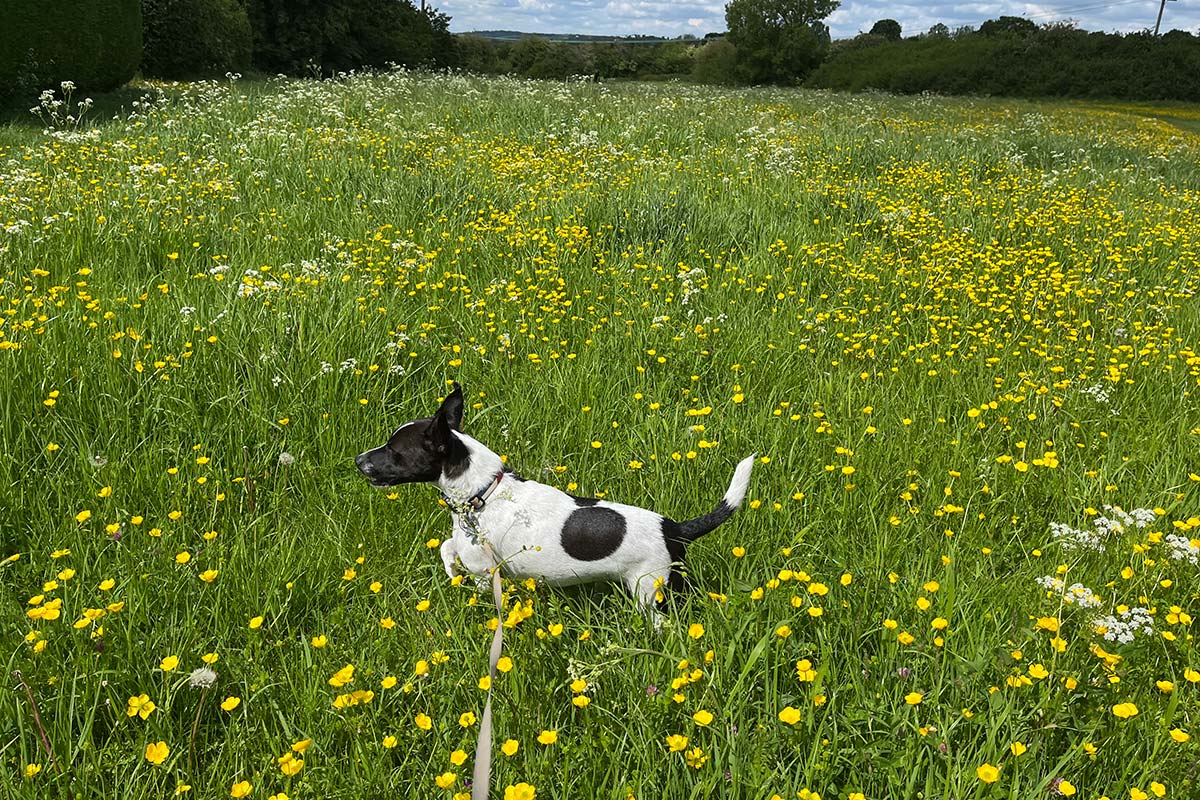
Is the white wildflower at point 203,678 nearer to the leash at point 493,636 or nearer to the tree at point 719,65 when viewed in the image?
the leash at point 493,636

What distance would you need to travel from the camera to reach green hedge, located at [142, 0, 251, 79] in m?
18.8

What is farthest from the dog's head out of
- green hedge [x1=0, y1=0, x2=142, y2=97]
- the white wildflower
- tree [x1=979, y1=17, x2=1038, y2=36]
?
tree [x1=979, y1=17, x2=1038, y2=36]

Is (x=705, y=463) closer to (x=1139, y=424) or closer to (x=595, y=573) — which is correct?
(x=595, y=573)

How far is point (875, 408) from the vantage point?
363 centimetres

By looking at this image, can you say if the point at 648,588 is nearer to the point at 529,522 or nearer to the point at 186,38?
the point at 529,522

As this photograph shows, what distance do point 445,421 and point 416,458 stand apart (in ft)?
0.69

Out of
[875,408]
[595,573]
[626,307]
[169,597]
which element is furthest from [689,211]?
[169,597]

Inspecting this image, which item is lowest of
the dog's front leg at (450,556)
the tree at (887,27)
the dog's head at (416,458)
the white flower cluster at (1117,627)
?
the dog's front leg at (450,556)

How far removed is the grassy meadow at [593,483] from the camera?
1.89m

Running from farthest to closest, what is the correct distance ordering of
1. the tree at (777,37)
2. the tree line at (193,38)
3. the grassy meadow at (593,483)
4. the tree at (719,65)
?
the tree at (719,65) < the tree at (777,37) < the tree line at (193,38) < the grassy meadow at (593,483)

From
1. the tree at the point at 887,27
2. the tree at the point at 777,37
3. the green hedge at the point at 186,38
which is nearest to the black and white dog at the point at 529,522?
the green hedge at the point at 186,38

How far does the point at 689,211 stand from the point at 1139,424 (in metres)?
3.73

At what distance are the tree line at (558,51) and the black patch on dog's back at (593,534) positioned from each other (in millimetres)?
12594

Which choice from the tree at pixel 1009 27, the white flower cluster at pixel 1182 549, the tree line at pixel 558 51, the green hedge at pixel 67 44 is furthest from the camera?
the tree at pixel 1009 27
